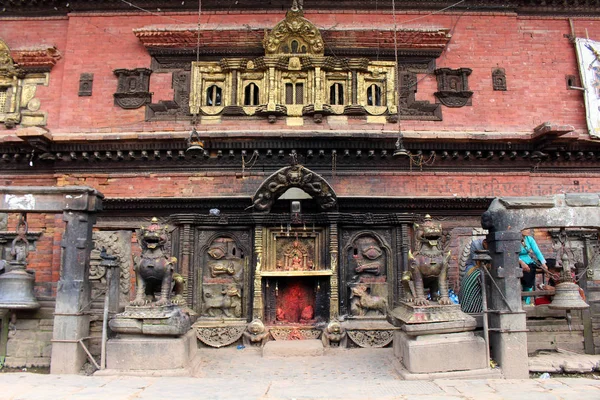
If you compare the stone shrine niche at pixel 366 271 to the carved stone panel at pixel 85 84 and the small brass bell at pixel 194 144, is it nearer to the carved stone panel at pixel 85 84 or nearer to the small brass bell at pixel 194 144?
the small brass bell at pixel 194 144

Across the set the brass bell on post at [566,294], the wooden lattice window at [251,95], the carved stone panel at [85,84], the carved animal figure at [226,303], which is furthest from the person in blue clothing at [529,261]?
the carved stone panel at [85,84]

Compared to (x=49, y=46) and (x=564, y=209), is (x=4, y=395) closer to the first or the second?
(x=564, y=209)

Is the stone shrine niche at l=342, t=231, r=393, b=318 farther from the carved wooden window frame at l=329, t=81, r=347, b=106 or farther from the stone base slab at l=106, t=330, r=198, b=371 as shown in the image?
the stone base slab at l=106, t=330, r=198, b=371

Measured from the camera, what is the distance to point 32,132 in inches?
386

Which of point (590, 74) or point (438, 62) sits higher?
point (438, 62)

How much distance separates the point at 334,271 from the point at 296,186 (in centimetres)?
203

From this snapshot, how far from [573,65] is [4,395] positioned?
13.7 meters

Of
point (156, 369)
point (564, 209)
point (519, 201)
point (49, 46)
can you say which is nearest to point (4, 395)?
point (156, 369)

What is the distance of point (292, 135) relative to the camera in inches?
398

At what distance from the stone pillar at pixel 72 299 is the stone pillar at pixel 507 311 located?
624cm

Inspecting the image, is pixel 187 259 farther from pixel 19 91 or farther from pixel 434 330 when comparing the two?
pixel 19 91

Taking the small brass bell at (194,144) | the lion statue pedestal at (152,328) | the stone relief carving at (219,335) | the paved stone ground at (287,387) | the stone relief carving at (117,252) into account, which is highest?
the small brass bell at (194,144)

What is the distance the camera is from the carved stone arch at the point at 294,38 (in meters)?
11.0

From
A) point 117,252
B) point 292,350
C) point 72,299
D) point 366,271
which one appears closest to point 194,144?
point 117,252
